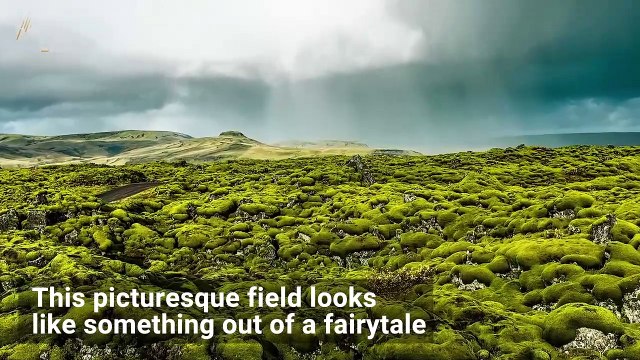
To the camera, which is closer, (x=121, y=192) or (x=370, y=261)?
(x=370, y=261)

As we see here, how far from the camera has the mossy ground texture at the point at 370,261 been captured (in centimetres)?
2184

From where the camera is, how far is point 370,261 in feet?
145

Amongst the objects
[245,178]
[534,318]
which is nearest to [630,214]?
[534,318]

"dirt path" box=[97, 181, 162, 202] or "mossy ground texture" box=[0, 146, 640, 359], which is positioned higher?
"dirt path" box=[97, 181, 162, 202]

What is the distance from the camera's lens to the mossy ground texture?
21844mm

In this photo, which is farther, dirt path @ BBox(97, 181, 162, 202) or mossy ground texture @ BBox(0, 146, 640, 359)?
dirt path @ BBox(97, 181, 162, 202)

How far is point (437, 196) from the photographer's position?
197 feet

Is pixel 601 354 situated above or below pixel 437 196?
below

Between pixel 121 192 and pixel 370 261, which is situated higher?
pixel 121 192

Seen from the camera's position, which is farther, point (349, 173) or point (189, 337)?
point (349, 173)

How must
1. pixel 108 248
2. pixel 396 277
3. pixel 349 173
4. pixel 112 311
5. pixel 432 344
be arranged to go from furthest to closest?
1. pixel 349 173
2. pixel 108 248
3. pixel 396 277
4. pixel 112 311
5. pixel 432 344

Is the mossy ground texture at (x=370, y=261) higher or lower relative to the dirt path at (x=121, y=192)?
lower

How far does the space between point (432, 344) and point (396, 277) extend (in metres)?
16.2

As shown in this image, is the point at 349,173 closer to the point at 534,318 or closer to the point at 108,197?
the point at 108,197
